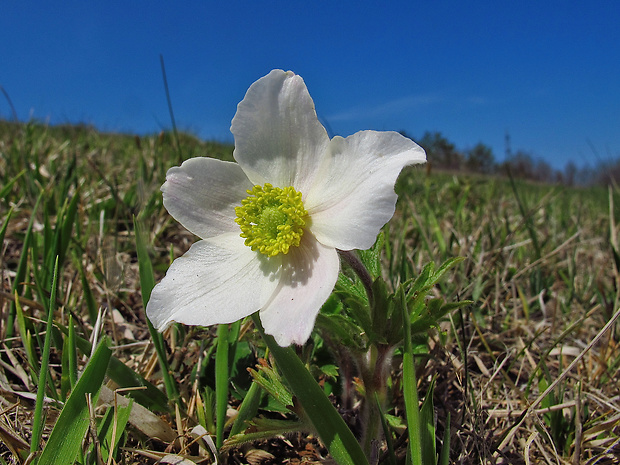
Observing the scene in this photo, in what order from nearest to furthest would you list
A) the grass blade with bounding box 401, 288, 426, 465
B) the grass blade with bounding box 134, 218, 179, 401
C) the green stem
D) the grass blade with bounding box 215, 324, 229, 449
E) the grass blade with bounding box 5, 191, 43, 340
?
1. the grass blade with bounding box 401, 288, 426, 465
2. the green stem
3. the grass blade with bounding box 215, 324, 229, 449
4. the grass blade with bounding box 134, 218, 179, 401
5. the grass blade with bounding box 5, 191, 43, 340

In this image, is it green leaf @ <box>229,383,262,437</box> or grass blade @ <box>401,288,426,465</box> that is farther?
green leaf @ <box>229,383,262,437</box>

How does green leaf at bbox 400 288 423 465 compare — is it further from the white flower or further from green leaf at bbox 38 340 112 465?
green leaf at bbox 38 340 112 465

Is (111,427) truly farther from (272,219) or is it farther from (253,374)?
(272,219)

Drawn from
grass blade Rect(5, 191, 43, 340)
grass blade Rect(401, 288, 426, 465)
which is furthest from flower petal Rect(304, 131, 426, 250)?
grass blade Rect(5, 191, 43, 340)

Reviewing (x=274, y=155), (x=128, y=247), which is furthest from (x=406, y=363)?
(x=128, y=247)

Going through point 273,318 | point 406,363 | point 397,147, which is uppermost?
point 397,147

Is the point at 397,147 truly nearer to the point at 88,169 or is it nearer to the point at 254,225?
the point at 254,225

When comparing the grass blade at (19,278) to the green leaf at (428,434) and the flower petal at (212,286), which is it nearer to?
the flower petal at (212,286)

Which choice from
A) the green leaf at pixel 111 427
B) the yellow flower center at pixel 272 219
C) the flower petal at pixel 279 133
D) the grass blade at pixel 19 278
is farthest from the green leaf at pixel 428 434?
the grass blade at pixel 19 278
